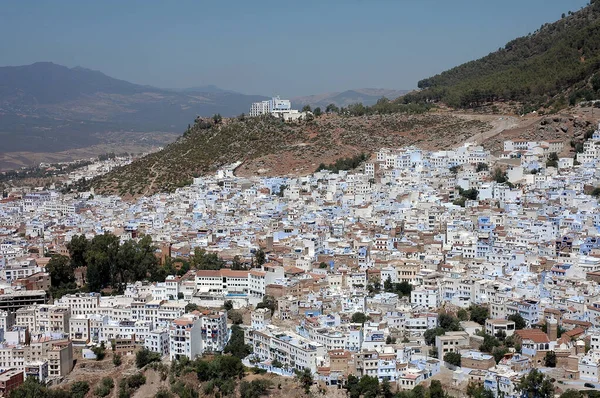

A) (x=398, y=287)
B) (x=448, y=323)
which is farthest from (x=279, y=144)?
(x=448, y=323)

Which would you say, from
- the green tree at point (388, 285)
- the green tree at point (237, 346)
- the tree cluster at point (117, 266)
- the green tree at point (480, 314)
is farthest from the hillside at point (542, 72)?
the green tree at point (237, 346)

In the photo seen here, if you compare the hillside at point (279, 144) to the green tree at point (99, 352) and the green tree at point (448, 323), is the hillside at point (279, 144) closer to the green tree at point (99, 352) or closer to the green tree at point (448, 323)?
the green tree at point (99, 352)

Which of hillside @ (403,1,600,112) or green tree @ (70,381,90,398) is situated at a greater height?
hillside @ (403,1,600,112)

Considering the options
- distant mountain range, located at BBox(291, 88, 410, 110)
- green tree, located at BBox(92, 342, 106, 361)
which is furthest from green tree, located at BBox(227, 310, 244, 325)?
distant mountain range, located at BBox(291, 88, 410, 110)

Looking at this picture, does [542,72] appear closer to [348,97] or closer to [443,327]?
[443,327]

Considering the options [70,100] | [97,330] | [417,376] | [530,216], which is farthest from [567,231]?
[70,100]

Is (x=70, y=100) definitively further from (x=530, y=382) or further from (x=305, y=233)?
(x=530, y=382)

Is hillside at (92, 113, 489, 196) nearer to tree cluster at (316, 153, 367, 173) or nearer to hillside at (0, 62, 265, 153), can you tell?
tree cluster at (316, 153, 367, 173)
